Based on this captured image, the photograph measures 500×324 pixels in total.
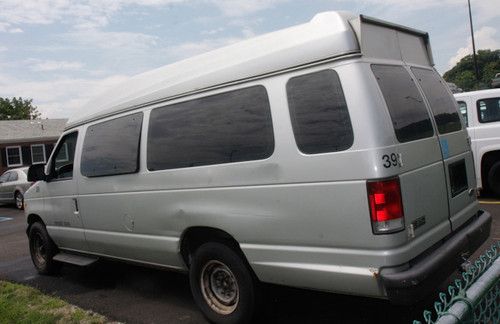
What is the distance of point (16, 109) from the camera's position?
5947 cm

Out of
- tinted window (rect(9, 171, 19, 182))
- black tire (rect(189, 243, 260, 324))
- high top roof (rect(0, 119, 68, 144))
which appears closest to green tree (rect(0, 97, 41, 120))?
high top roof (rect(0, 119, 68, 144))

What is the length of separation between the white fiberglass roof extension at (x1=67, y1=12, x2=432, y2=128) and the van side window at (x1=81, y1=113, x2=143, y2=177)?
8.0 inches

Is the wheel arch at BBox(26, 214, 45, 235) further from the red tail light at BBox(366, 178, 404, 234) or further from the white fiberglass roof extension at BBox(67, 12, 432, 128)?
the red tail light at BBox(366, 178, 404, 234)

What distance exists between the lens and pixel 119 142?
5062mm

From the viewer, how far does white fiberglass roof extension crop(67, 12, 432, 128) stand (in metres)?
3.40

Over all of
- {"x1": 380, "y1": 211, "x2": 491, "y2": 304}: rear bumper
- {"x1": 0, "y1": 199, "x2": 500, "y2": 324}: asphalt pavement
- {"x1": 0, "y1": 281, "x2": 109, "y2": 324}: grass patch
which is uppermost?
{"x1": 380, "y1": 211, "x2": 491, "y2": 304}: rear bumper

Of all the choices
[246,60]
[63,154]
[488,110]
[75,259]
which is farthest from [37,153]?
[246,60]

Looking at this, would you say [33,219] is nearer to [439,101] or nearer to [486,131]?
[439,101]

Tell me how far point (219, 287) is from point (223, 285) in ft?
0.15

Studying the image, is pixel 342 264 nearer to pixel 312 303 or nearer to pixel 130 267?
pixel 312 303

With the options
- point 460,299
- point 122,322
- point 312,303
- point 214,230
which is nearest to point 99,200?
point 122,322

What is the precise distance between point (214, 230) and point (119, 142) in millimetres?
1594

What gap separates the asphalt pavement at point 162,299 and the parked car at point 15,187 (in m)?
10.5

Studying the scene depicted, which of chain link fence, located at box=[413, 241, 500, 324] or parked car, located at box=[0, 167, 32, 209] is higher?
parked car, located at box=[0, 167, 32, 209]
